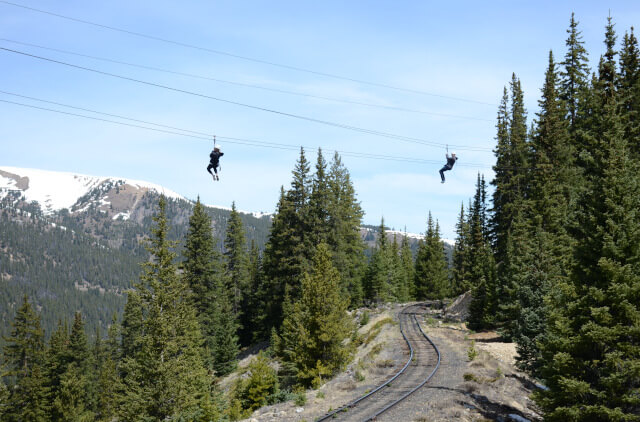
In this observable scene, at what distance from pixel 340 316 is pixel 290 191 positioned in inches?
1013

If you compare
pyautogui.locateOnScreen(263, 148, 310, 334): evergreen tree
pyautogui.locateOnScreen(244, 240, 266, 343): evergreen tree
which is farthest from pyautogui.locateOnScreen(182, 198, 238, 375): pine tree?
pyautogui.locateOnScreen(244, 240, 266, 343): evergreen tree

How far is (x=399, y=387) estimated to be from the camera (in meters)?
22.4

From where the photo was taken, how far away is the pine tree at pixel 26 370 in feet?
198

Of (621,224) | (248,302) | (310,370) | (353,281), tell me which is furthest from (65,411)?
(621,224)

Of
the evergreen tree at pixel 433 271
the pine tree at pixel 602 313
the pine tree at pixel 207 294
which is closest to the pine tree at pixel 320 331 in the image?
the pine tree at pixel 602 313

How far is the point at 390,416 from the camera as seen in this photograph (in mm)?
17688

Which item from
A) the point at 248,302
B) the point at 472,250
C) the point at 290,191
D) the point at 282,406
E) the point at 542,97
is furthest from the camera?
the point at 248,302

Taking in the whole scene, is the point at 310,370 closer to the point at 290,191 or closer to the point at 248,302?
the point at 290,191

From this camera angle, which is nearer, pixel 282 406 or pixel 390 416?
pixel 390 416

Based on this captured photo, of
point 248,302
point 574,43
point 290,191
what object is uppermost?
point 574,43

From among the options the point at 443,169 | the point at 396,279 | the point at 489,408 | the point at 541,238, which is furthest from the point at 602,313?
the point at 396,279

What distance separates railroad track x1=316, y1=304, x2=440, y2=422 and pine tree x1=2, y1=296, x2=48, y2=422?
5342 cm

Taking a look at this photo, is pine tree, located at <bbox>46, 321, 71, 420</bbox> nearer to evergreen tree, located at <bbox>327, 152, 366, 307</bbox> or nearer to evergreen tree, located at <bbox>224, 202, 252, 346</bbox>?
evergreen tree, located at <bbox>224, 202, 252, 346</bbox>

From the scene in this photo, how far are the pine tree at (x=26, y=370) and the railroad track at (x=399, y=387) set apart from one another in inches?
2103
